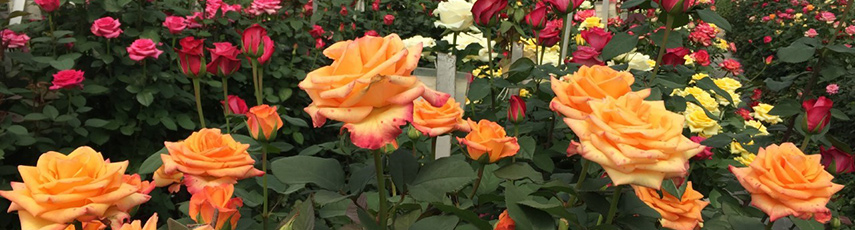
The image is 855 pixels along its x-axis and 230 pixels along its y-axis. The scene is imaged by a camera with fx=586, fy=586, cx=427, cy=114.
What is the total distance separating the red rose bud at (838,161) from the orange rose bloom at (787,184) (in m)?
0.34

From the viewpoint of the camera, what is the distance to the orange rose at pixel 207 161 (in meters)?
0.68

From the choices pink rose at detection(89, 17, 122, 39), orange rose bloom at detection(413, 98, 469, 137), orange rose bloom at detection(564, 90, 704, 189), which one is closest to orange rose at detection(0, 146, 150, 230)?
orange rose bloom at detection(413, 98, 469, 137)

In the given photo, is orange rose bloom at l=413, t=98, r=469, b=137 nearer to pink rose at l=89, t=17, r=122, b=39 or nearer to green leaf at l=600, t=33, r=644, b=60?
green leaf at l=600, t=33, r=644, b=60

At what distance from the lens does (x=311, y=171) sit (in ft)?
2.09

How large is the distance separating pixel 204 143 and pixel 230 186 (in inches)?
2.8

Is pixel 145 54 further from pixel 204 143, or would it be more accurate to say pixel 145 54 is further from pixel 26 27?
pixel 204 143

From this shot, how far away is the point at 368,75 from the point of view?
18.2 inches

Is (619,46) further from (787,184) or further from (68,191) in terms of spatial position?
(68,191)

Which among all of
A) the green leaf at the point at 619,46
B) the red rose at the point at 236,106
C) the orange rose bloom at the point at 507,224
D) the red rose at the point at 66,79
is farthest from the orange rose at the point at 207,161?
the red rose at the point at 66,79

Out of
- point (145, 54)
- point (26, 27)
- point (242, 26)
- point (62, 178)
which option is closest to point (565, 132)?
point (62, 178)

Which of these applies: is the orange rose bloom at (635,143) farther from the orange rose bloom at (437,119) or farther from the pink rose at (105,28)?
the pink rose at (105,28)

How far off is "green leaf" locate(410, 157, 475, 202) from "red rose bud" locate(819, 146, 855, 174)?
739 mm

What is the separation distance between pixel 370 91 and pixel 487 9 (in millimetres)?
748

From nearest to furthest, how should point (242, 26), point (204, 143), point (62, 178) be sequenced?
point (62, 178), point (204, 143), point (242, 26)
